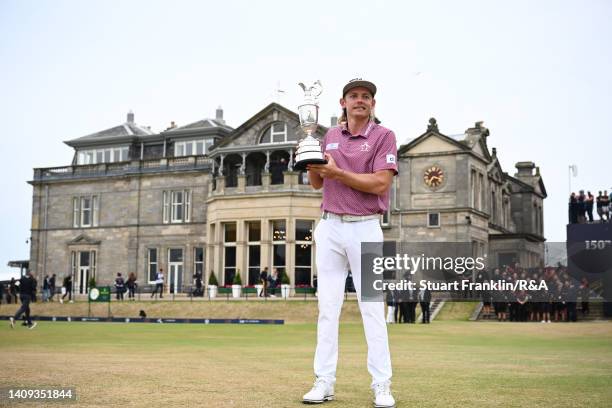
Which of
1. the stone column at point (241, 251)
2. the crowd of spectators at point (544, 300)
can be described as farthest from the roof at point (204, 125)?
the crowd of spectators at point (544, 300)

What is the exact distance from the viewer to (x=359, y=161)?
21.1ft

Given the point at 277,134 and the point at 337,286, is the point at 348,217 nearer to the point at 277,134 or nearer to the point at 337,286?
the point at 337,286

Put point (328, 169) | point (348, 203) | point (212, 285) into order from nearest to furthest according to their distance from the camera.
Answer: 1. point (328, 169)
2. point (348, 203)
3. point (212, 285)

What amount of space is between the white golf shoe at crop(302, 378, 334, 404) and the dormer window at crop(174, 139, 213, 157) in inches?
2026

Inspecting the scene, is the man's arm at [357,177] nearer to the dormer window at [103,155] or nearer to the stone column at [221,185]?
the stone column at [221,185]

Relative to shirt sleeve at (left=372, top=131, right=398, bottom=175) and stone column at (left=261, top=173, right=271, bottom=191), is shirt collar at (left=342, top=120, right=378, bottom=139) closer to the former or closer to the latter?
shirt sleeve at (left=372, top=131, right=398, bottom=175)

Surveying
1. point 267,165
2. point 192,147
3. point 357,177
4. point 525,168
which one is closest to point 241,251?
point 267,165

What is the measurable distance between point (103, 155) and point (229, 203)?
1527cm

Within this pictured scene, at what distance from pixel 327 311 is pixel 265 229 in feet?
140

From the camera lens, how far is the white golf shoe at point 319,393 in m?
5.92

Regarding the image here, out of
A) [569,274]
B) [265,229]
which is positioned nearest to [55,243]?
[265,229]

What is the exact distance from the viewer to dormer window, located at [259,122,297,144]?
168ft

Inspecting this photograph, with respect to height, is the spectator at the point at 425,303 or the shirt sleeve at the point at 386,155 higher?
the shirt sleeve at the point at 386,155

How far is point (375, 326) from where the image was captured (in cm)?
621
